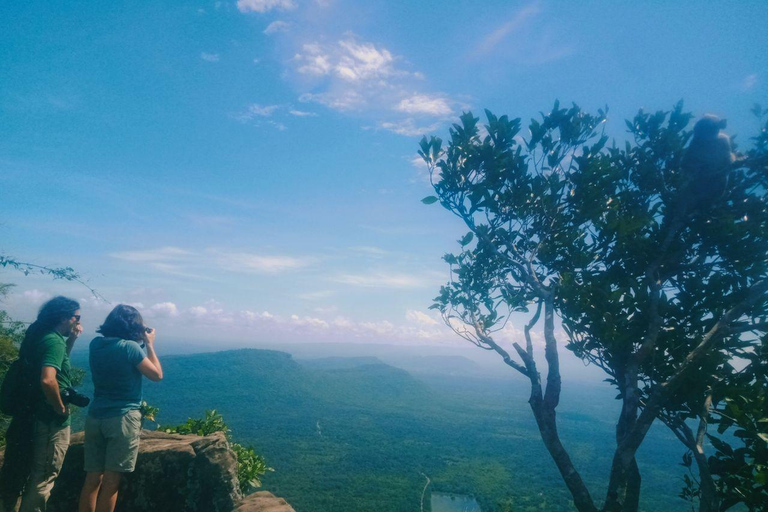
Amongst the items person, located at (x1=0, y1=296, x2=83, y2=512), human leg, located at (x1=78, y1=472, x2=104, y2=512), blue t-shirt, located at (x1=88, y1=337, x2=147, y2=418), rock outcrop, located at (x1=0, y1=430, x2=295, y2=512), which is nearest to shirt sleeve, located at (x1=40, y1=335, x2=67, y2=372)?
person, located at (x1=0, y1=296, x2=83, y2=512)

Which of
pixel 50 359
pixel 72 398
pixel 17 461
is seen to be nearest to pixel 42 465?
pixel 17 461

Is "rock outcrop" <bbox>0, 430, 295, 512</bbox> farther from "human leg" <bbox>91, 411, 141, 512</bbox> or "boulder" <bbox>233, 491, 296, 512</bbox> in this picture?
"human leg" <bbox>91, 411, 141, 512</bbox>

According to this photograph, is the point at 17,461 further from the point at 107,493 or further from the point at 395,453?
the point at 395,453

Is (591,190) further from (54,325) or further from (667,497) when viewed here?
(667,497)

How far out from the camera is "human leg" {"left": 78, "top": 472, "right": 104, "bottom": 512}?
4.16 m

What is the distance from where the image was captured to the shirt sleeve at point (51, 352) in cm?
431

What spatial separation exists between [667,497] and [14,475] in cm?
13182

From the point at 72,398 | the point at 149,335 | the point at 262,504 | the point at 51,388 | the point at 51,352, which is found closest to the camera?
the point at 51,388

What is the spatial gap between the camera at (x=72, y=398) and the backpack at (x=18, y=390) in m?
0.31

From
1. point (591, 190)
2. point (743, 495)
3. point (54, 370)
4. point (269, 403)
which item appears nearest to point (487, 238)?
point (591, 190)

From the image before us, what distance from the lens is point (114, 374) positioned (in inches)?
168

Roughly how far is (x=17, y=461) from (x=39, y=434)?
0.35 meters

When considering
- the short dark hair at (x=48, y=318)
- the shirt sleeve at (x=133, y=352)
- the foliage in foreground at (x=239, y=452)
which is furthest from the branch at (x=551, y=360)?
the short dark hair at (x=48, y=318)

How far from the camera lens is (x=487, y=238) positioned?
7.48 meters
